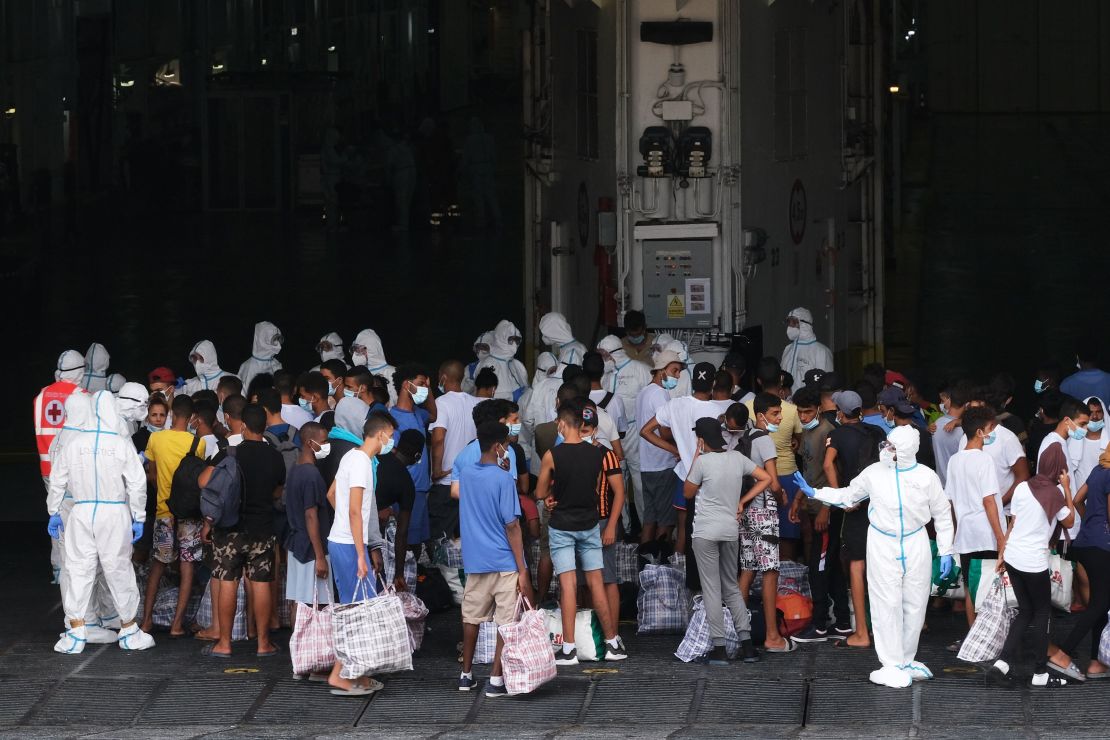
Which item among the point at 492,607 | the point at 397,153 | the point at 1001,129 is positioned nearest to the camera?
the point at 492,607

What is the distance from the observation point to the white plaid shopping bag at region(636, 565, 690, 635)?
1070cm

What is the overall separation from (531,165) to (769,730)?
9.08 m

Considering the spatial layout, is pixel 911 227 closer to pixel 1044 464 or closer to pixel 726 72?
pixel 726 72

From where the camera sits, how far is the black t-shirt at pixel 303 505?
9.83 metres

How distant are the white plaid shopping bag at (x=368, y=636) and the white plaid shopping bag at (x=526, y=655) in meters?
0.61

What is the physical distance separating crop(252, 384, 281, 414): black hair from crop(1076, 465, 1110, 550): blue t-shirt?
4.93 metres

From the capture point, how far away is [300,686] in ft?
32.3

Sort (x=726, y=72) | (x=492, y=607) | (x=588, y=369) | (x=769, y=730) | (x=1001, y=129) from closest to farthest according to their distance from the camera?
(x=769, y=730) < (x=492, y=607) < (x=588, y=369) < (x=726, y=72) < (x=1001, y=129)

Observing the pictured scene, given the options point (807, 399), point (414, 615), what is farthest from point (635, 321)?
point (414, 615)

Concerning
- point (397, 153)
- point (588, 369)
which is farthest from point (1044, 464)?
point (397, 153)

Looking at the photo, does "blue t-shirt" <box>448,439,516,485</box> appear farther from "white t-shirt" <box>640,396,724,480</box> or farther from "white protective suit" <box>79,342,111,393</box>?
"white protective suit" <box>79,342,111,393</box>

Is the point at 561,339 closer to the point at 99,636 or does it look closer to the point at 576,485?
the point at 576,485

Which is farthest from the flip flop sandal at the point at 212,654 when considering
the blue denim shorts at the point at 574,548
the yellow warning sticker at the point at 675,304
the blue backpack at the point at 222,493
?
the yellow warning sticker at the point at 675,304

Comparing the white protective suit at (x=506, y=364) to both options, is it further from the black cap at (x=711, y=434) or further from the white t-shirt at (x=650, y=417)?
the black cap at (x=711, y=434)
